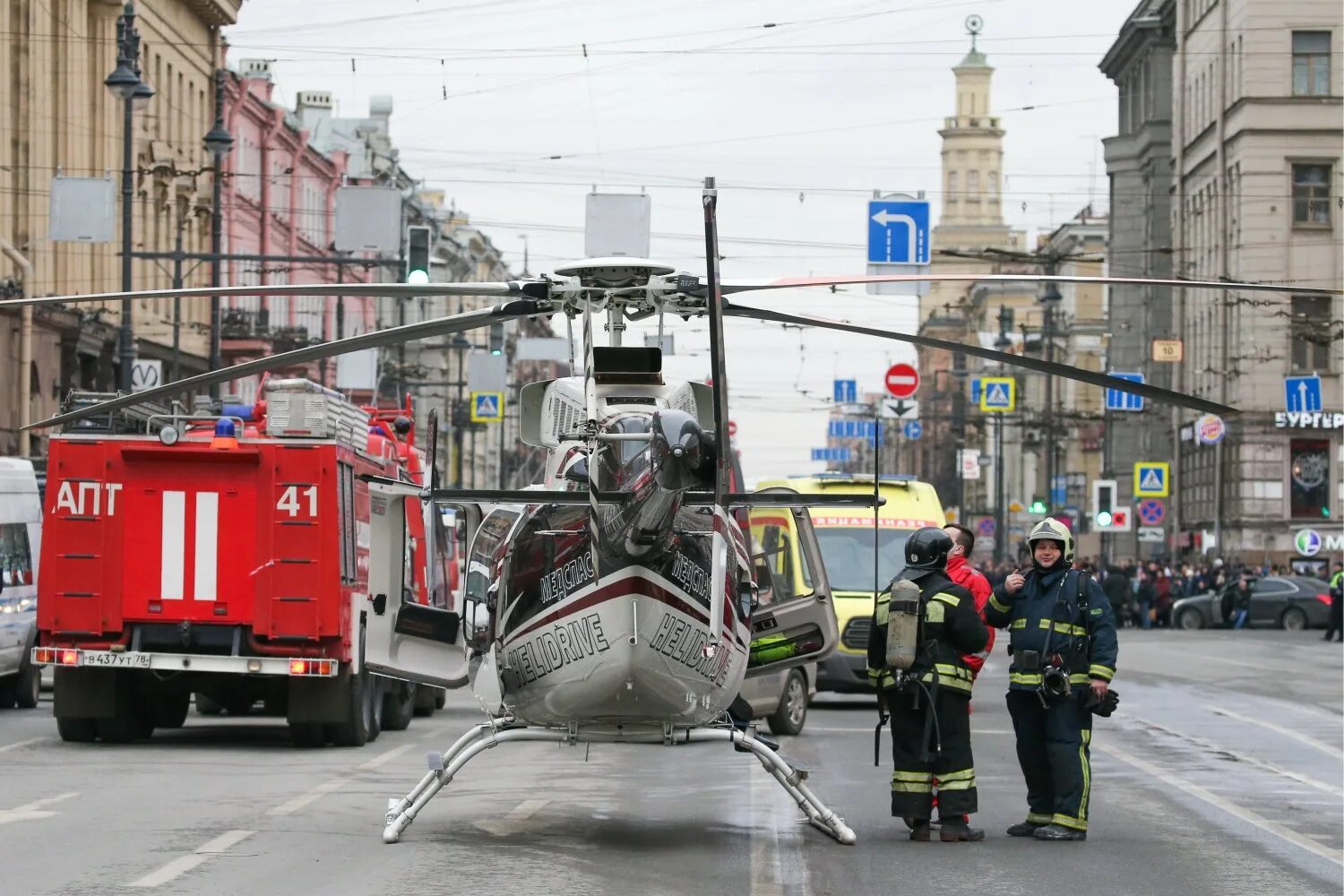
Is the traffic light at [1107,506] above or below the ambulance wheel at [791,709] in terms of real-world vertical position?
above

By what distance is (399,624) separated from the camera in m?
13.3

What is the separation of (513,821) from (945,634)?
2.81 m

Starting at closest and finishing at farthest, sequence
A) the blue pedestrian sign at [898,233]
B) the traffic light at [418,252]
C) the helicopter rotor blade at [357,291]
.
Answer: the helicopter rotor blade at [357,291], the traffic light at [418,252], the blue pedestrian sign at [898,233]

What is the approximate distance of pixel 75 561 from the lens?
19.6 metres

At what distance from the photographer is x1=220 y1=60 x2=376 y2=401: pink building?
63.8m

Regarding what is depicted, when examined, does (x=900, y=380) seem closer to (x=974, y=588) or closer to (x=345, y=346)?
(x=974, y=588)

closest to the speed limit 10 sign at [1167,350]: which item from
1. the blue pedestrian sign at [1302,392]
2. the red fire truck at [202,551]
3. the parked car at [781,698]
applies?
the blue pedestrian sign at [1302,392]

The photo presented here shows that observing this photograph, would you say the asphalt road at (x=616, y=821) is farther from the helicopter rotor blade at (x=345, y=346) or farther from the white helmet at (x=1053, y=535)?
the helicopter rotor blade at (x=345, y=346)

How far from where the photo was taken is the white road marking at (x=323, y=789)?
1471 centimetres

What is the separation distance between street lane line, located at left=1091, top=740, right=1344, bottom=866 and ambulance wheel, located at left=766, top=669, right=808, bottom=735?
2744 millimetres

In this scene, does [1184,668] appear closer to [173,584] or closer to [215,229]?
[215,229]

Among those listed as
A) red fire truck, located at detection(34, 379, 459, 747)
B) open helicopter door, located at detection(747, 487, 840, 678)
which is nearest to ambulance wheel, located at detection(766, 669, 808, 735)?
red fire truck, located at detection(34, 379, 459, 747)

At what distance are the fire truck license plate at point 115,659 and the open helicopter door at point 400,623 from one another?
6576 millimetres

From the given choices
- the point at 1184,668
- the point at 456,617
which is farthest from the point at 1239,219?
the point at 456,617
